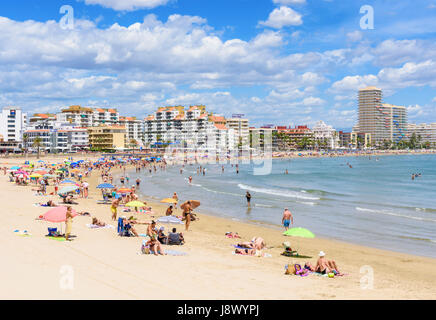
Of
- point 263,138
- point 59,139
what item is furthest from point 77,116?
point 263,138

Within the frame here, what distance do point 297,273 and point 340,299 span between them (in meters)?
2.46

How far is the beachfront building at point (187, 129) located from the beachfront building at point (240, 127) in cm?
503

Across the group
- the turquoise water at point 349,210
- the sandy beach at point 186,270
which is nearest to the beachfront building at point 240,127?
the turquoise water at point 349,210

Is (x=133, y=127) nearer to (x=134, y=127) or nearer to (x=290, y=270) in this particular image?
(x=134, y=127)

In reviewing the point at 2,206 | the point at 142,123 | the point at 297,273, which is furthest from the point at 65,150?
the point at 297,273

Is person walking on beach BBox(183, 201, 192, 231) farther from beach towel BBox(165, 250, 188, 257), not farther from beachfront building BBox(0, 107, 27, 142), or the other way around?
beachfront building BBox(0, 107, 27, 142)

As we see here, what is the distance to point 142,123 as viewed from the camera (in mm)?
177250

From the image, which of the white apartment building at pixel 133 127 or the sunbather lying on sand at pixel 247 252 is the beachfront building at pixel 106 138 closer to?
the white apartment building at pixel 133 127

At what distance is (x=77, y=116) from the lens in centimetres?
15450

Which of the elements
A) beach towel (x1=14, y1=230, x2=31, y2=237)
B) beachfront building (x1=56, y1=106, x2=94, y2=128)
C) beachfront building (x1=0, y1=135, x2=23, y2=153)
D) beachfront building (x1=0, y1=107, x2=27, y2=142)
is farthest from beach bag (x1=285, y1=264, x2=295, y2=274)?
beachfront building (x1=56, y1=106, x2=94, y2=128)

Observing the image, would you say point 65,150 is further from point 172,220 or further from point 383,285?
point 383,285

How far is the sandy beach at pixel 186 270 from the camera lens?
9656 millimetres

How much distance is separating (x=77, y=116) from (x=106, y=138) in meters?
30.4
